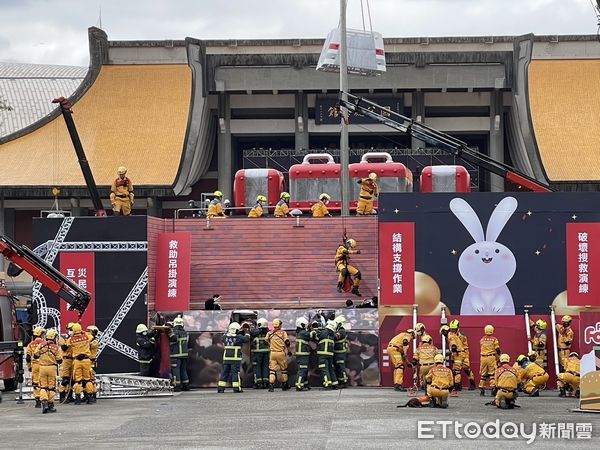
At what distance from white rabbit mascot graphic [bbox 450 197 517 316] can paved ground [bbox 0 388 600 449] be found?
3.26 metres

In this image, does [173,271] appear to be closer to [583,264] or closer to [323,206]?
[323,206]

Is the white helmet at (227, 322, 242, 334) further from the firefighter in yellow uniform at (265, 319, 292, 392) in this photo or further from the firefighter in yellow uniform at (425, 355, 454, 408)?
the firefighter in yellow uniform at (425, 355, 454, 408)

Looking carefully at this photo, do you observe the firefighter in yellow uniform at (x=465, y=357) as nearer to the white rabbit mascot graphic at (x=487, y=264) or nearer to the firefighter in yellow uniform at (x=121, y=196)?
the white rabbit mascot graphic at (x=487, y=264)

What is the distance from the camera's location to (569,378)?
1095 inches

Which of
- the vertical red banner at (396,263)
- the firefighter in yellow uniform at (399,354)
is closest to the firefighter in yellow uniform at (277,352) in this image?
the firefighter in yellow uniform at (399,354)

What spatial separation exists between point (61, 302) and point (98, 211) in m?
4.63

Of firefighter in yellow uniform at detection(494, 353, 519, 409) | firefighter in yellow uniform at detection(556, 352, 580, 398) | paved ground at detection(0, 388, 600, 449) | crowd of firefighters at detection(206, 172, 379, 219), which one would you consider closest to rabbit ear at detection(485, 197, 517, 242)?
paved ground at detection(0, 388, 600, 449)

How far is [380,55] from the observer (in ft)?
158

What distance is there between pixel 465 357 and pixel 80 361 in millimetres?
9259

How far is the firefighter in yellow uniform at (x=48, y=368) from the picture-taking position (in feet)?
83.4

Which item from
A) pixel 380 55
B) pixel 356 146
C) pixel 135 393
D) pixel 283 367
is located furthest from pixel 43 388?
pixel 356 146

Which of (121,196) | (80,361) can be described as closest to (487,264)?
(80,361)

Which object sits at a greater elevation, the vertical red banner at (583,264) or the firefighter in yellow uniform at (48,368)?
the vertical red banner at (583,264)

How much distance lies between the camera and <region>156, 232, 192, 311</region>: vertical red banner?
33906mm
